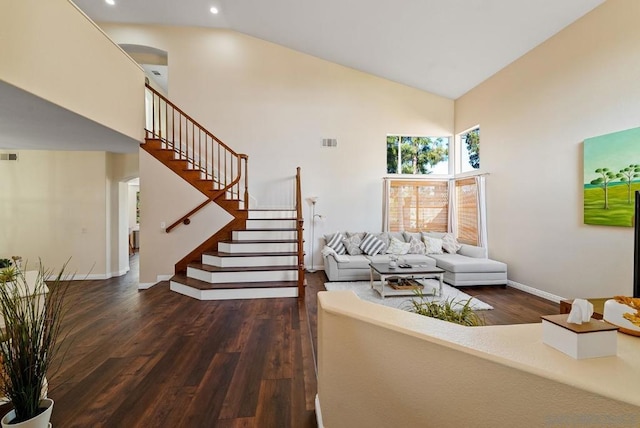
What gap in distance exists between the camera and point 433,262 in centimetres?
536

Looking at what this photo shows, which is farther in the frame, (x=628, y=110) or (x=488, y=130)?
(x=488, y=130)

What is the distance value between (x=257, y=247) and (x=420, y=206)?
4059mm

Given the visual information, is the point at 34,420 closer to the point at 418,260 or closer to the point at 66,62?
the point at 66,62

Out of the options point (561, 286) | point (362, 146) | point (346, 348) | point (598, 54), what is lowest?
point (561, 286)

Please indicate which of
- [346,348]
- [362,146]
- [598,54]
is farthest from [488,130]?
[346,348]

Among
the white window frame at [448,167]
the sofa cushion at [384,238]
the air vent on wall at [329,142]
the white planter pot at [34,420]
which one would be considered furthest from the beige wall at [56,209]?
the white window frame at [448,167]

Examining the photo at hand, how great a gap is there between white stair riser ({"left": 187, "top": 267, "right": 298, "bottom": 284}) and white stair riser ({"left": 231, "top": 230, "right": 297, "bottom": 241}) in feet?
2.49

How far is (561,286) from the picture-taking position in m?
4.11

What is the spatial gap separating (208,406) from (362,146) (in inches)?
228

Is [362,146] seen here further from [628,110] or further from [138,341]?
[138,341]

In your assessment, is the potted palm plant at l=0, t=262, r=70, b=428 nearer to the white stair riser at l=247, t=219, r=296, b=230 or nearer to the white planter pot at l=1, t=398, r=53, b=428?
the white planter pot at l=1, t=398, r=53, b=428

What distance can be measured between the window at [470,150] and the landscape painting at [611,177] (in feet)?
7.92

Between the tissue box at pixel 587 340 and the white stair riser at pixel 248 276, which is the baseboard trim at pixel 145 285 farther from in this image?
the tissue box at pixel 587 340

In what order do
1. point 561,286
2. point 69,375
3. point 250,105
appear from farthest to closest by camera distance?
point 250,105, point 561,286, point 69,375
